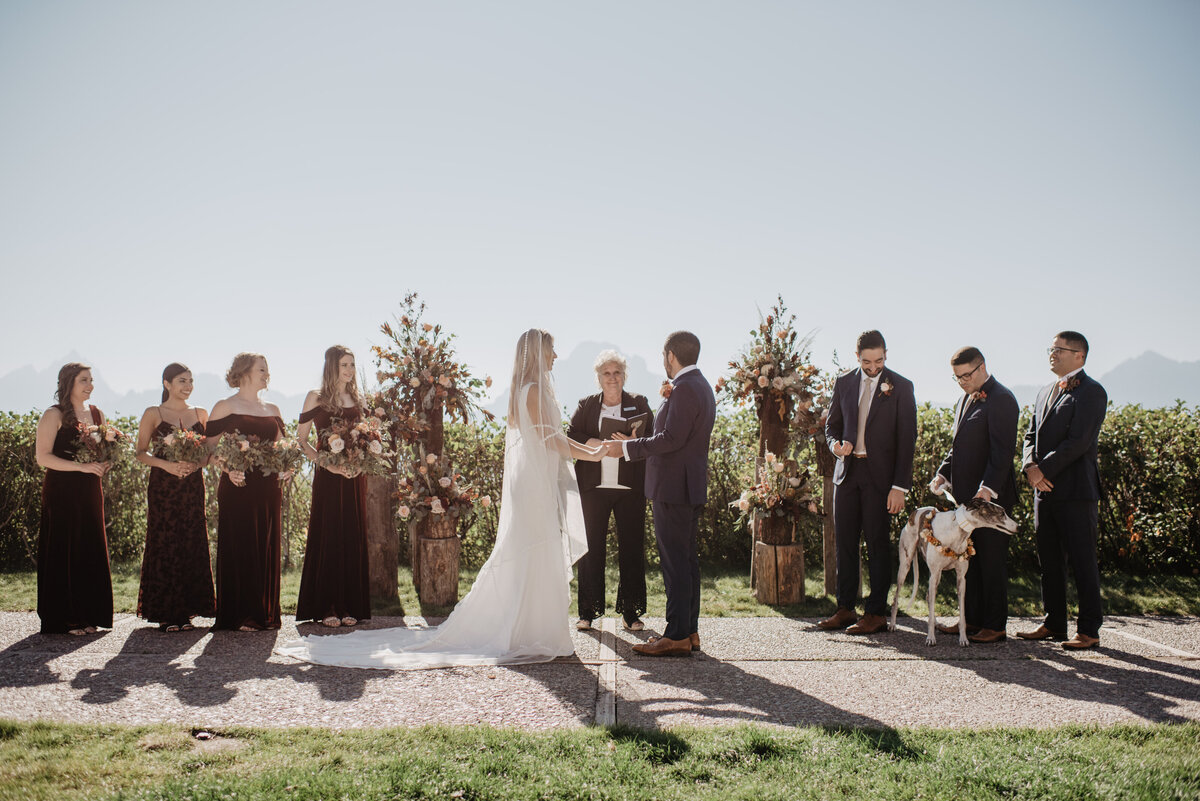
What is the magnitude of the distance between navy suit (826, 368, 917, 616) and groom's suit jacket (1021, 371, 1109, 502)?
964mm

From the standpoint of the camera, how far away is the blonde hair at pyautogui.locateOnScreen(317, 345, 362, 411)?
7.02m

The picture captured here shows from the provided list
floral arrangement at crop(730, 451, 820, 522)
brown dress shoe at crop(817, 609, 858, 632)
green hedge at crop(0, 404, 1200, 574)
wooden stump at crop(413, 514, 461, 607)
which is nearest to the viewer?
brown dress shoe at crop(817, 609, 858, 632)

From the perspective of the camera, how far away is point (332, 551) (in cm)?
696

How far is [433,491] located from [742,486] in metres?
4.09

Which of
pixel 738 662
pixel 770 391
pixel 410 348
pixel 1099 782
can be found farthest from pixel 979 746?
pixel 410 348

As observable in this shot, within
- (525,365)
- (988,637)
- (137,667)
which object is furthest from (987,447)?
(137,667)

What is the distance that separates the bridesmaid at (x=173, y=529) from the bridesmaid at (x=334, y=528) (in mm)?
867

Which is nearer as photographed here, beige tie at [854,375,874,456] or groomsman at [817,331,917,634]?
groomsman at [817,331,917,634]

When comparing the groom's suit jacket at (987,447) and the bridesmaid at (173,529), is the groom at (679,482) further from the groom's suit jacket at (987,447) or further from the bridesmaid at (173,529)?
the bridesmaid at (173,529)

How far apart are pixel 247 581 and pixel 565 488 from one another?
294cm

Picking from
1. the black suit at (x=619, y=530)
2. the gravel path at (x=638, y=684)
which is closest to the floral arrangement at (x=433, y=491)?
the black suit at (x=619, y=530)

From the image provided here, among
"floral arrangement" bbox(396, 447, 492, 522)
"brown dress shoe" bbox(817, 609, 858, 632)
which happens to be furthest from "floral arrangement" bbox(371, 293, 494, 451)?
A: "brown dress shoe" bbox(817, 609, 858, 632)

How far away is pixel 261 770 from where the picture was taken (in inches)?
141

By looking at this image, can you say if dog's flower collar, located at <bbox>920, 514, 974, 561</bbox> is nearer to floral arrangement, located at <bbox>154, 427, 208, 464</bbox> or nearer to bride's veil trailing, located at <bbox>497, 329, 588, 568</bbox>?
bride's veil trailing, located at <bbox>497, 329, 588, 568</bbox>
